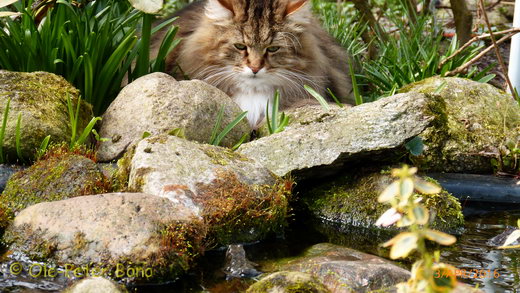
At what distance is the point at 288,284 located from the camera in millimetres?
2664

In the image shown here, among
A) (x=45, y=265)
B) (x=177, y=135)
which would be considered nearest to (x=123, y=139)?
(x=177, y=135)

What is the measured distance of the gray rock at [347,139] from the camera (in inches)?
149

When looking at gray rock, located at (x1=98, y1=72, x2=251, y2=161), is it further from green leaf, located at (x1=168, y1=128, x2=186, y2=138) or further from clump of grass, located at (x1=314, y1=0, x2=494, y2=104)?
clump of grass, located at (x1=314, y1=0, x2=494, y2=104)

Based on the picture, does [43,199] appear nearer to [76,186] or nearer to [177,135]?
[76,186]

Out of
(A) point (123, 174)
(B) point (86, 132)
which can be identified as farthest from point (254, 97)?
(A) point (123, 174)

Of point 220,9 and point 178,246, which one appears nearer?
point 178,246

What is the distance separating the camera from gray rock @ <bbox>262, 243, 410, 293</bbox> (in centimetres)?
282

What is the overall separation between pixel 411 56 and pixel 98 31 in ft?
8.33

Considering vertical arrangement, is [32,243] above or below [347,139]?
below

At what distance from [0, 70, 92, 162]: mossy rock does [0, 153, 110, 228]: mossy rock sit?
0.95 ft

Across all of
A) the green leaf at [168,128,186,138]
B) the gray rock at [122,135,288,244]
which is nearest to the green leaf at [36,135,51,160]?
the gray rock at [122,135,288,244]

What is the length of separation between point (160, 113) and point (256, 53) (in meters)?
0.96

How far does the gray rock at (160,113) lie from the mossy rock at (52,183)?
524 mm

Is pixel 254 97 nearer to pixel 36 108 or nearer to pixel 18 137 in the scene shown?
pixel 36 108
